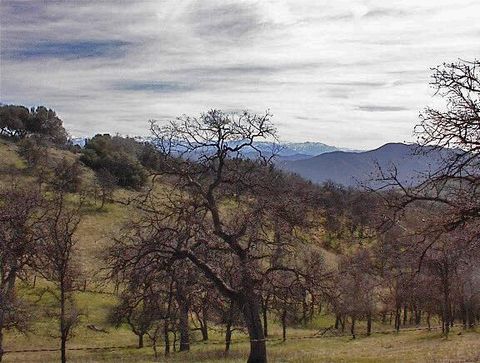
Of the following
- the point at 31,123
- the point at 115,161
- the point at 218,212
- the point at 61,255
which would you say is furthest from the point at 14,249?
the point at 31,123

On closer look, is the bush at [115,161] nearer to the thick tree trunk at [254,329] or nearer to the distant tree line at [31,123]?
the distant tree line at [31,123]

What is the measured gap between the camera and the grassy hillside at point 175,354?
25.6 metres

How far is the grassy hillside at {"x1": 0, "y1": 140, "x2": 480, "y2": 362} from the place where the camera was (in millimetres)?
25641

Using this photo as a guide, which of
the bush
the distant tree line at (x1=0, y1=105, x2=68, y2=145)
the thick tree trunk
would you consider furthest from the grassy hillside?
the distant tree line at (x1=0, y1=105, x2=68, y2=145)

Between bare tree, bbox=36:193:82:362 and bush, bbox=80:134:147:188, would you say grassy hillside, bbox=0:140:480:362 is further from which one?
bush, bbox=80:134:147:188

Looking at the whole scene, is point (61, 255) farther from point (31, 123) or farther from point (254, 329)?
point (31, 123)

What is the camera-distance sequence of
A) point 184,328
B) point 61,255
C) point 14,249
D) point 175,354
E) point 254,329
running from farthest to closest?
point 184,328
point 175,354
point 14,249
point 61,255
point 254,329

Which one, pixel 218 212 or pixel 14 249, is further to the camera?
pixel 14 249

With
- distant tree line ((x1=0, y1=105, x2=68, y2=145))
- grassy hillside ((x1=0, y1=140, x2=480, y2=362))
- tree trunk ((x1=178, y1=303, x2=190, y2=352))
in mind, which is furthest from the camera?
distant tree line ((x1=0, y1=105, x2=68, y2=145))

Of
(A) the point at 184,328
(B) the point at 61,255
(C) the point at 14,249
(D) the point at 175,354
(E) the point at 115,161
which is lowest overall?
(D) the point at 175,354

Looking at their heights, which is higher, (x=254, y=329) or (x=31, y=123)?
(x=31, y=123)

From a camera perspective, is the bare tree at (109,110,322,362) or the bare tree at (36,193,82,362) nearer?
the bare tree at (109,110,322,362)

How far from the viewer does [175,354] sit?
3269 centimetres

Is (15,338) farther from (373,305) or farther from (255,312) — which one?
(373,305)
